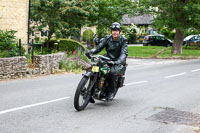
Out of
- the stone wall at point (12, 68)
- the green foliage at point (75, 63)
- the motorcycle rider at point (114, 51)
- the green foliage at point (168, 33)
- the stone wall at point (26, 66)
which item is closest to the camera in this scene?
the motorcycle rider at point (114, 51)

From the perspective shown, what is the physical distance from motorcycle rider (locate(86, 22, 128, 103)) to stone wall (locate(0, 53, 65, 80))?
19.0ft

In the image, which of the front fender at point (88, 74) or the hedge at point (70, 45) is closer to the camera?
the front fender at point (88, 74)

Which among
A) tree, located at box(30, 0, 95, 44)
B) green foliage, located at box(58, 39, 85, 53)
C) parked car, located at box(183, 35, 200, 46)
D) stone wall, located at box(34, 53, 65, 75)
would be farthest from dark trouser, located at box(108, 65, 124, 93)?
parked car, located at box(183, 35, 200, 46)

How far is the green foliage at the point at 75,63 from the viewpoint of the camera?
16297mm

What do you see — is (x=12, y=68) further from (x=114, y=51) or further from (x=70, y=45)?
(x=70, y=45)

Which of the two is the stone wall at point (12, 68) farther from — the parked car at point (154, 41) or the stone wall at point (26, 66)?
the parked car at point (154, 41)

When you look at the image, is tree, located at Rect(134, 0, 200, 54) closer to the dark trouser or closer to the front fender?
the dark trouser

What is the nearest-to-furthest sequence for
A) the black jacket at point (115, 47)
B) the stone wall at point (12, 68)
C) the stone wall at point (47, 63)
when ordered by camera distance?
the black jacket at point (115, 47) → the stone wall at point (12, 68) → the stone wall at point (47, 63)

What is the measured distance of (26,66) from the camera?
13.9m

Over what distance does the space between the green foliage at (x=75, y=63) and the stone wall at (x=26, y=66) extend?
0.35 m

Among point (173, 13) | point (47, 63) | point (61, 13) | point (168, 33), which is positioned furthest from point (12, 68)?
point (168, 33)

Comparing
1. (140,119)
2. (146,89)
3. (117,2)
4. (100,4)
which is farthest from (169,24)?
(140,119)

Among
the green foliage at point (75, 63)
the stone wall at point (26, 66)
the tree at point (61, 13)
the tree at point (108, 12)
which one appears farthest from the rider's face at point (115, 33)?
the tree at point (108, 12)

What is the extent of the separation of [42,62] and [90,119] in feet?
27.4
